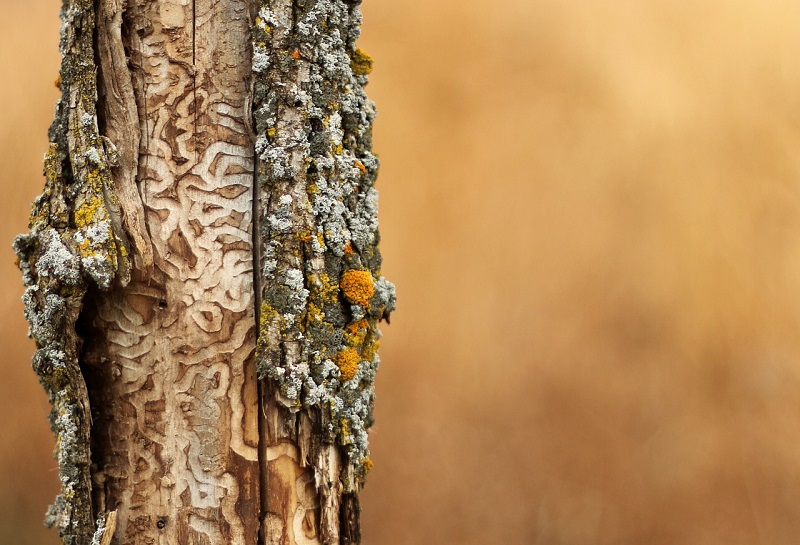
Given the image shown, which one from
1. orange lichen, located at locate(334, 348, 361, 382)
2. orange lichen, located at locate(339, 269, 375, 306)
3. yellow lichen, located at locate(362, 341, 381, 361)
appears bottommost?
orange lichen, located at locate(334, 348, 361, 382)

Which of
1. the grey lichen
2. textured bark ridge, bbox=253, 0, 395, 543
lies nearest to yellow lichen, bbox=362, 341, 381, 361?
textured bark ridge, bbox=253, 0, 395, 543

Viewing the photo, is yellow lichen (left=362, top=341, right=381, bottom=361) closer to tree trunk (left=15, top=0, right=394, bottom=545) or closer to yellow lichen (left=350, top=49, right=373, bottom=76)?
tree trunk (left=15, top=0, right=394, bottom=545)

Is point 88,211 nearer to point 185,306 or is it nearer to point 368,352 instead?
point 185,306

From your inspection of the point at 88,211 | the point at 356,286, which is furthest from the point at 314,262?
the point at 88,211

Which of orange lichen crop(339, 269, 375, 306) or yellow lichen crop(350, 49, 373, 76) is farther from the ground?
yellow lichen crop(350, 49, 373, 76)

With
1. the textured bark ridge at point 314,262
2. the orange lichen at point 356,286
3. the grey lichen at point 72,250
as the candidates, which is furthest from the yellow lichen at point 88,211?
the orange lichen at point 356,286

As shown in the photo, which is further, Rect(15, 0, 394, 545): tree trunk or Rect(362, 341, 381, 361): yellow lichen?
Rect(362, 341, 381, 361): yellow lichen

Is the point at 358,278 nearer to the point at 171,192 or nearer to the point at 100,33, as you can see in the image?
the point at 171,192

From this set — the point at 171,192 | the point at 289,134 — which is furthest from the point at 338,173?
the point at 171,192
